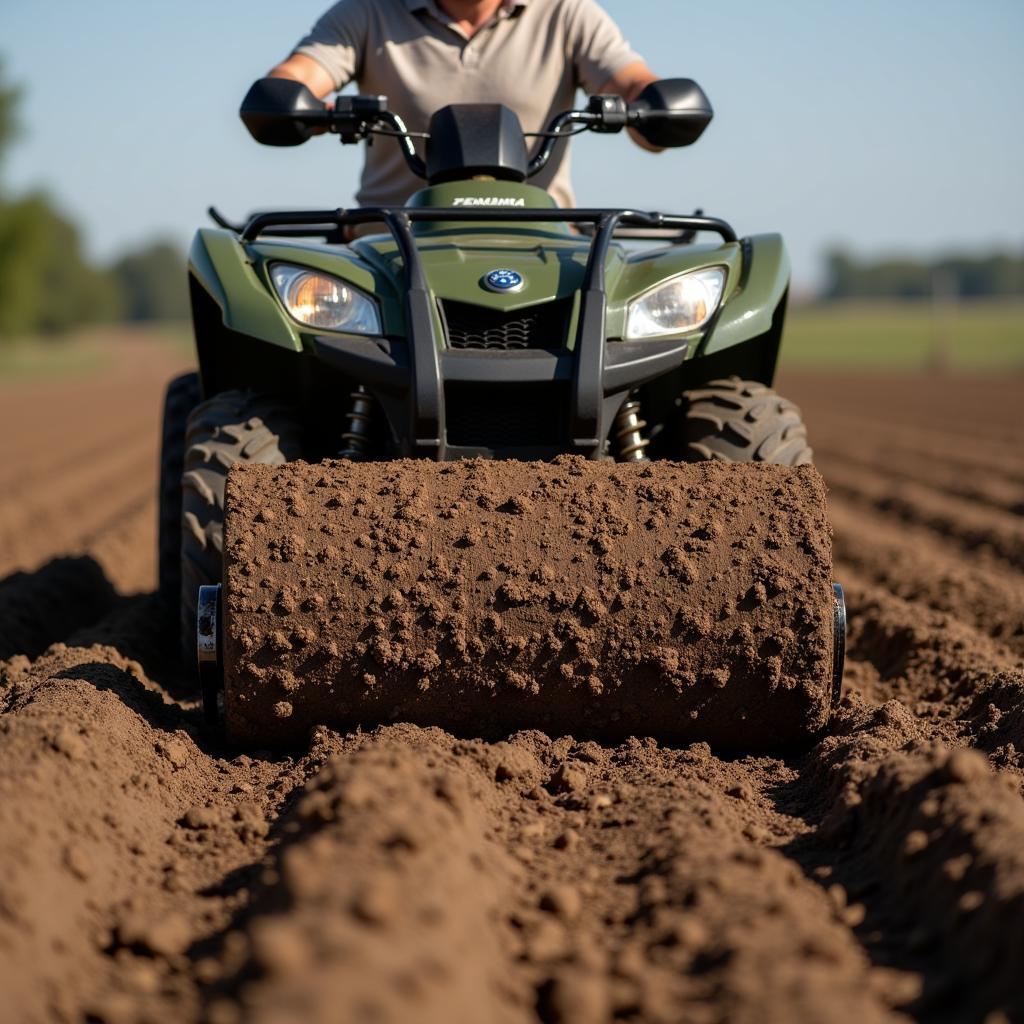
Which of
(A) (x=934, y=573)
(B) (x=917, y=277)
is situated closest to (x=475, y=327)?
(A) (x=934, y=573)

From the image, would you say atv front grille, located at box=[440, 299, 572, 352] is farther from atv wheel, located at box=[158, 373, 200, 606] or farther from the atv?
atv wheel, located at box=[158, 373, 200, 606]

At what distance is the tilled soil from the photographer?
7.29 ft

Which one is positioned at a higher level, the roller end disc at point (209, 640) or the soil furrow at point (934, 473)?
the roller end disc at point (209, 640)

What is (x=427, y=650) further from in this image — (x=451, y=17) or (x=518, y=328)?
(x=451, y=17)

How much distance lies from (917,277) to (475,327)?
118m

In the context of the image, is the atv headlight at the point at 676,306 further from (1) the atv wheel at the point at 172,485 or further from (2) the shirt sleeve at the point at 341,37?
(1) the atv wheel at the point at 172,485

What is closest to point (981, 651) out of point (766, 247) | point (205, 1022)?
point (766, 247)

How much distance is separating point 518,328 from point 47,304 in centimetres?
8990

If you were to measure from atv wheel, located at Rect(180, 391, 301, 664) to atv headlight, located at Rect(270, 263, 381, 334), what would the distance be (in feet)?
1.14

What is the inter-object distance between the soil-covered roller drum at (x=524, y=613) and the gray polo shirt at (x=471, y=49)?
6.79ft

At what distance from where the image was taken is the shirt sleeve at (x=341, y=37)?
532 centimetres

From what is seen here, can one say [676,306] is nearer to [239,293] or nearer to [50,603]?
[239,293]

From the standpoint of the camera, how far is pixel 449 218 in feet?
15.1

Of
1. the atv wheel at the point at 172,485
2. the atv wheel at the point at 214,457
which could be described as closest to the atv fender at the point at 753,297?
the atv wheel at the point at 214,457
